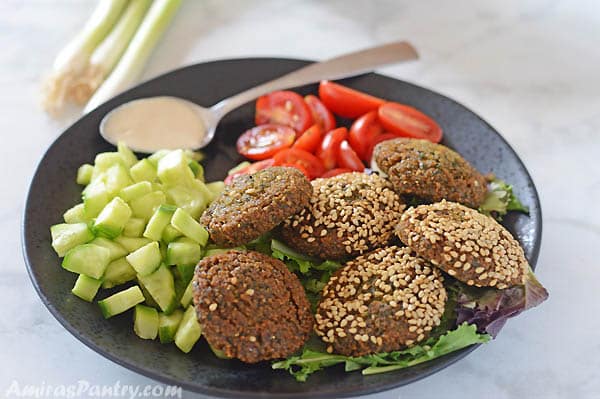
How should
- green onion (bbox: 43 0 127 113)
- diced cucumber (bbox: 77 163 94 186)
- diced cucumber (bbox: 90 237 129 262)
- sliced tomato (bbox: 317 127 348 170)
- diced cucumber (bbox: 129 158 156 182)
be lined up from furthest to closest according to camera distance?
green onion (bbox: 43 0 127 113), sliced tomato (bbox: 317 127 348 170), diced cucumber (bbox: 77 163 94 186), diced cucumber (bbox: 129 158 156 182), diced cucumber (bbox: 90 237 129 262)

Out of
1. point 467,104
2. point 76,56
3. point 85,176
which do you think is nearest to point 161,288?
point 85,176

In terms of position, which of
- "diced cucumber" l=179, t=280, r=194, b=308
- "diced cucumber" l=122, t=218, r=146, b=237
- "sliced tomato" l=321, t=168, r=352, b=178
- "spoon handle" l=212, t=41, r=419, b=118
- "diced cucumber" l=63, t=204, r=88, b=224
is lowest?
"diced cucumber" l=179, t=280, r=194, b=308

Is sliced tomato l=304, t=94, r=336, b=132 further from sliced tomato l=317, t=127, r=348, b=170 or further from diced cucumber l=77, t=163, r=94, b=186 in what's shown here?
diced cucumber l=77, t=163, r=94, b=186

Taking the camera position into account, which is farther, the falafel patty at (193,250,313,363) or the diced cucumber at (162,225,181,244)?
the diced cucumber at (162,225,181,244)

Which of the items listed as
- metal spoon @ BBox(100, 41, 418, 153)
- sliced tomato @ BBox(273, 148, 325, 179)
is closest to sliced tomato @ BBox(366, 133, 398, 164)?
sliced tomato @ BBox(273, 148, 325, 179)

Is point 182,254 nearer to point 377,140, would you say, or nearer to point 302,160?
point 302,160

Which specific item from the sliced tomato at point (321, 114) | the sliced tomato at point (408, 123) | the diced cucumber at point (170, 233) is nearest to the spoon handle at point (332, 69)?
the sliced tomato at point (321, 114)
